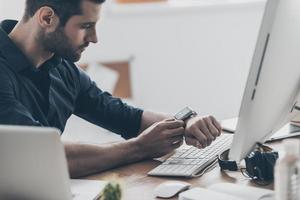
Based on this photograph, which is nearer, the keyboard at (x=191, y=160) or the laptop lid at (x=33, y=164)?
the laptop lid at (x=33, y=164)

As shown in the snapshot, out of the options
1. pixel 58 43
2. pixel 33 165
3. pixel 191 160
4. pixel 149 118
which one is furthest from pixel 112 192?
pixel 149 118

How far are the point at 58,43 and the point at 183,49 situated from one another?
1901mm

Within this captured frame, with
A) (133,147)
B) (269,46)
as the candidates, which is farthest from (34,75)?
(269,46)

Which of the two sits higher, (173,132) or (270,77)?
(270,77)

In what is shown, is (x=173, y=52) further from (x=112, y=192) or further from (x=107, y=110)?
(x=112, y=192)

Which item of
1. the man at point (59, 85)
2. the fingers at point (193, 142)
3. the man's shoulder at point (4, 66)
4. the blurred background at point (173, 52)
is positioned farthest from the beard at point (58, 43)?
the blurred background at point (173, 52)

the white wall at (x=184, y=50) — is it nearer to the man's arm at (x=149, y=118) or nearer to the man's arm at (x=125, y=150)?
the man's arm at (x=149, y=118)

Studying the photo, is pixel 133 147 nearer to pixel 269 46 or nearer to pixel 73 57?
pixel 73 57

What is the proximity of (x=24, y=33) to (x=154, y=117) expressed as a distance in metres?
0.55

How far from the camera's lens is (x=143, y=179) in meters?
1.65

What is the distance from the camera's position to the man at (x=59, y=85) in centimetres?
176

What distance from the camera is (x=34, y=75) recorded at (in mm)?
1918

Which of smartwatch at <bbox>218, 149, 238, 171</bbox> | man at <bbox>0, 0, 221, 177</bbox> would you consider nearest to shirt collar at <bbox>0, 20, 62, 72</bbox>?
man at <bbox>0, 0, 221, 177</bbox>

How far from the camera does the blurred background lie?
3.64 metres
